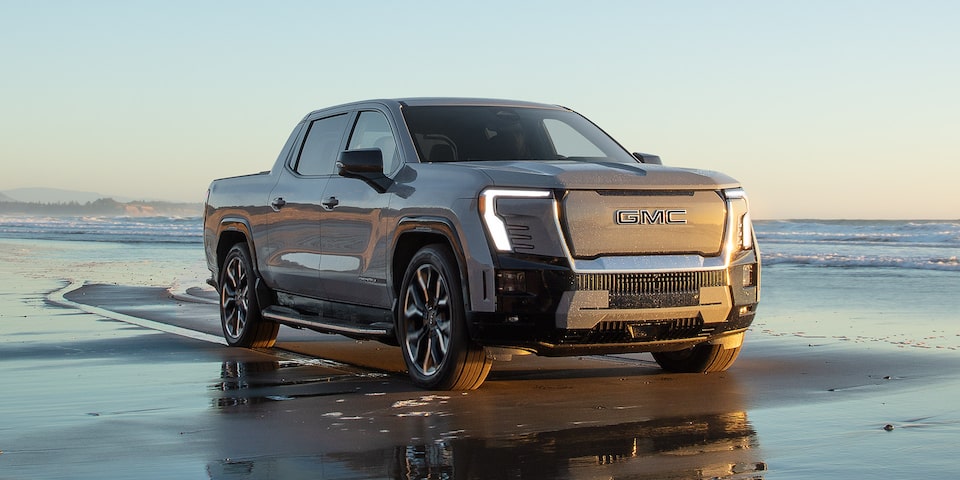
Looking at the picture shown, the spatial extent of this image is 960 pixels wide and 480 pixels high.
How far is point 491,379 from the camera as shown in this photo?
872 centimetres

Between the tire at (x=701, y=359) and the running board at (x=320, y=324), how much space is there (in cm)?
190

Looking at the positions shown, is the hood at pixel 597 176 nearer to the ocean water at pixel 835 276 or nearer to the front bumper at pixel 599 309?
the front bumper at pixel 599 309

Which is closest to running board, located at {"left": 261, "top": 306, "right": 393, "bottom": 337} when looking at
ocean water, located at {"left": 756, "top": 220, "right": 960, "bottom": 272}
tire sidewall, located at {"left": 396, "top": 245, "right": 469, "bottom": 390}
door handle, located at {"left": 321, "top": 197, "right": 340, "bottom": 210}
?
tire sidewall, located at {"left": 396, "top": 245, "right": 469, "bottom": 390}

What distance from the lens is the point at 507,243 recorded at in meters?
7.63

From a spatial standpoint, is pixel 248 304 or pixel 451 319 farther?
pixel 248 304

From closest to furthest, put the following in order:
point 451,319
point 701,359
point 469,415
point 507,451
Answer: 1. point 507,451
2. point 469,415
3. point 451,319
4. point 701,359

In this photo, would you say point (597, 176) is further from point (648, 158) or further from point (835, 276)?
point (835, 276)

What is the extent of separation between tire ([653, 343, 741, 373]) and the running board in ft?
6.22

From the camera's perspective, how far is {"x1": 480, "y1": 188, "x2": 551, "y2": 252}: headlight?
762cm

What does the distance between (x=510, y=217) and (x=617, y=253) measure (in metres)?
0.65

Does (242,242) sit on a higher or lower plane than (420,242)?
lower

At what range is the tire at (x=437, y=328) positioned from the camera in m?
7.91

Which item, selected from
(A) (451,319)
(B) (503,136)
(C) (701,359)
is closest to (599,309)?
(A) (451,319)

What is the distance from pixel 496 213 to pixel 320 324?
244 centimetres
